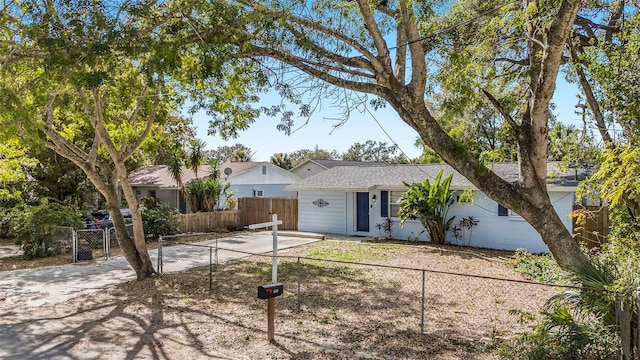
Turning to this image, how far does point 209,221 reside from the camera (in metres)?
20.4

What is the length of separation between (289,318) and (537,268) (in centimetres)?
709

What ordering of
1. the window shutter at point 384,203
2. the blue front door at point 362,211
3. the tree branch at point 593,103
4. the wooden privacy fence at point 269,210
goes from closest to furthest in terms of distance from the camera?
the tree branch at point 593,103, the window shutter at point 384,203, the blue front door at point 362,211, the wooden privacy fence at point 269,210

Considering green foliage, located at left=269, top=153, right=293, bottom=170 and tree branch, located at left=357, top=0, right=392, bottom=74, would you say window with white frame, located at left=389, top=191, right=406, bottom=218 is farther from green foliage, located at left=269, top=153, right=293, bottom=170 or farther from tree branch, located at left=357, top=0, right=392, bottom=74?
green foliage, located at left=269, top=153, right=293, bottom=170

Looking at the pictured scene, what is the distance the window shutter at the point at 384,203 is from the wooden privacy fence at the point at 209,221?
799 centimetres

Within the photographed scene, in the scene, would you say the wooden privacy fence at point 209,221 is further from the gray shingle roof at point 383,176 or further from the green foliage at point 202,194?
the gray shingle roof at point 383,176

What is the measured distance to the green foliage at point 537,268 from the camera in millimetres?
10014

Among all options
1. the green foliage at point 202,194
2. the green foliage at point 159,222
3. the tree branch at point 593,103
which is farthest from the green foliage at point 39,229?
the tree branch at point 593,103

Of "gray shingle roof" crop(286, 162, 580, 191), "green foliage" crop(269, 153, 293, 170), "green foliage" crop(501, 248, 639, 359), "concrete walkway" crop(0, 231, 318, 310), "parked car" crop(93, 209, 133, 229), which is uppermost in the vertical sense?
"green foliage" crop(269, 153, 293, 170)

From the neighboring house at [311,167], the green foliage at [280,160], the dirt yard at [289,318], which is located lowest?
the dirt yard at [289,318]

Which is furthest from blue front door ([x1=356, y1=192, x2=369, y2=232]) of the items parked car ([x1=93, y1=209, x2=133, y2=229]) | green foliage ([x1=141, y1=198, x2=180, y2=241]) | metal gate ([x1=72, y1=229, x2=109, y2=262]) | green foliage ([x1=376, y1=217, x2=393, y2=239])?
metal gate ([x1=72, y1=229, x2=109, y2=262])

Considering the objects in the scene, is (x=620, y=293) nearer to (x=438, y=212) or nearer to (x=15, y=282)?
(x=438, y=212)

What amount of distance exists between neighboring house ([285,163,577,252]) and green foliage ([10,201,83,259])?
9838 mm

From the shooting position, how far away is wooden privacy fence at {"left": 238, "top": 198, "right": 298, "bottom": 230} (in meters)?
21.1

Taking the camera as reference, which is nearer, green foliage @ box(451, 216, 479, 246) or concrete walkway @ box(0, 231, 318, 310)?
concrete walkway @ box(0, 231, 318, 310)
